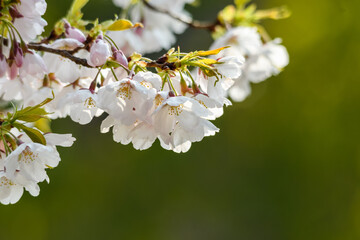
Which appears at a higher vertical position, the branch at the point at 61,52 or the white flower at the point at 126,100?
the branch at the point at 61,52

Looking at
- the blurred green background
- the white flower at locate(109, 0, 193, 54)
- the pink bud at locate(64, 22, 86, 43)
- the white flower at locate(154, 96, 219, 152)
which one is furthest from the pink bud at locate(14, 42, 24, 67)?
the blurred green background

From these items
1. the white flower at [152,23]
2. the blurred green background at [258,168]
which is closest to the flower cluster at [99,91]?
the white flower at [152,23]

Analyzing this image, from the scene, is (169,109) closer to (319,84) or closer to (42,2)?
(42,2)

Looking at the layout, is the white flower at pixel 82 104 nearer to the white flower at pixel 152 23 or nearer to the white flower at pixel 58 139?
the white flower at pixel 58 139

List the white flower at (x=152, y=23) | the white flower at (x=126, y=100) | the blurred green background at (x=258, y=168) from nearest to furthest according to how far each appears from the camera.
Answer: the white flower at (x=126, y=100)
the white flower at (x=152, y=23)
the blurred green background at (x=258, y=168)

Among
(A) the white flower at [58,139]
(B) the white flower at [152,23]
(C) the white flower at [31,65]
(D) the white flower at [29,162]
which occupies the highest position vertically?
(B) the white flower at [152,23]

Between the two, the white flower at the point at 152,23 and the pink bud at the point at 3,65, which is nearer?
the pink bud at the point at 3,65

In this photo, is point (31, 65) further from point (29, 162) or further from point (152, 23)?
point (152, 23)
